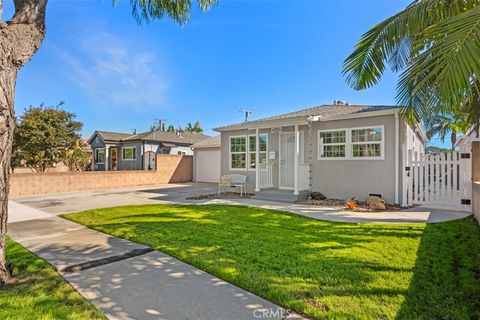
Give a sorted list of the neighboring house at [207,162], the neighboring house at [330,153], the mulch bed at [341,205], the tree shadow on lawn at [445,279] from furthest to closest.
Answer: the neighboring house at [207,162] → the neighboring house at [330,153] → the mulch bed at [341,205] → the tree shadow on lawn at [445,279]

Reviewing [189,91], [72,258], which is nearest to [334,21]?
[72,258]

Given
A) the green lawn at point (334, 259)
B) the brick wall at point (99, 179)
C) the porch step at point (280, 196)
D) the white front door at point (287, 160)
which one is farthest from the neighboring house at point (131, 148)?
the green lawn at point (334, 259)

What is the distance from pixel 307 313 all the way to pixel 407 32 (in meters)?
4.59


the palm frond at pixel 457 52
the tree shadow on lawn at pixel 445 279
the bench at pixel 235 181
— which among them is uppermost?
the palm frond at pixel 457 52

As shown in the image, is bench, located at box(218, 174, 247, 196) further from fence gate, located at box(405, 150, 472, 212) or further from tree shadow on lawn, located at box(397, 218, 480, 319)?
tree shadow on lawn, located at box(397, 218, 480, 319)

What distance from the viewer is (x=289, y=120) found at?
1107 centimetres

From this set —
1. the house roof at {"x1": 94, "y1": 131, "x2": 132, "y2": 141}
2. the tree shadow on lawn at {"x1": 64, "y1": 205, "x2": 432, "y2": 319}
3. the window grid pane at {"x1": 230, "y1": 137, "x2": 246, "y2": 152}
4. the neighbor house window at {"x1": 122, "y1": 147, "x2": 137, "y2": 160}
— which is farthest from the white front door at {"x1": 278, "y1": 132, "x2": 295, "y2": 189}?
the house roof at {"x1": 94, "y1": 131, "x2": 132, "y2": 141}

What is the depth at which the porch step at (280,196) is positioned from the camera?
10811 mm

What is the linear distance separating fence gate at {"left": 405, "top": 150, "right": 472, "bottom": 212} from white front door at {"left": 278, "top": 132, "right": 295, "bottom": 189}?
4.40 m

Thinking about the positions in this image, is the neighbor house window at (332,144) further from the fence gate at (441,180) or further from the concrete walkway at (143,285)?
the concrete walkway at (143,285)

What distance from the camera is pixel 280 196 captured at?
36.7ft

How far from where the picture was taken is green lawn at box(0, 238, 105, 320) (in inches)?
108

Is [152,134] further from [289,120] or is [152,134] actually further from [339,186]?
[339,186]

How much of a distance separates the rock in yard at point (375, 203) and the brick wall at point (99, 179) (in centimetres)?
1523
